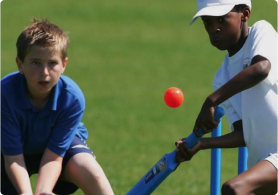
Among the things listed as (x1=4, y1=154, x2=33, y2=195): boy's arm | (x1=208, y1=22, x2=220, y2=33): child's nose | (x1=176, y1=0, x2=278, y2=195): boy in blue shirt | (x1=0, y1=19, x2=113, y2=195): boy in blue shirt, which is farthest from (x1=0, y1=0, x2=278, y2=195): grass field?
(x1=208, y1=22, x2=220, y2=33): child's nose

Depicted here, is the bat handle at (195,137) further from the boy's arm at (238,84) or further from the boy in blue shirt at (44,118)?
the boy in blue shirt at (44,118)

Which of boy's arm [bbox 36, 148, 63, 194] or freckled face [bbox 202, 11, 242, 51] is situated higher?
freckled face [bbox 202, 11, 242, 51]

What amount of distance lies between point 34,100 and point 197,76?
22.9ft

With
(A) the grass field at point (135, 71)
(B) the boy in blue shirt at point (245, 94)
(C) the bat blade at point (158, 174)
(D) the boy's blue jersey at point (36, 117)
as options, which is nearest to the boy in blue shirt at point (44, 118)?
(D) the boy's blue jersey at point (36, 117)

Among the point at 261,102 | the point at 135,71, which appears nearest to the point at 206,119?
the point at 261,102

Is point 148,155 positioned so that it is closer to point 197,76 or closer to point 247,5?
point 247,5

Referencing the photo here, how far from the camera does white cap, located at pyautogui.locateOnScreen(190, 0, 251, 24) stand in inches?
160

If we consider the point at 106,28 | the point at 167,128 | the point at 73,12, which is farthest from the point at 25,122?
the point at 73,12

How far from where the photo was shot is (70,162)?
173 inches

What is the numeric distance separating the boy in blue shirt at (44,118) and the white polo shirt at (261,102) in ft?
2.69

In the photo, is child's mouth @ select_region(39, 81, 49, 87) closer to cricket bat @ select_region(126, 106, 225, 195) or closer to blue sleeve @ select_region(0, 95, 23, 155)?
blue sleeve @ select_region(0, 95, 23, 155)

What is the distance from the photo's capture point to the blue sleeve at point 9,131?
4312 mm

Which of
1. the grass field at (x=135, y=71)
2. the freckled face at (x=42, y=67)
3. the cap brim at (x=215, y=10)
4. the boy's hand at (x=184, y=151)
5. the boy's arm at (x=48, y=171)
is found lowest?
the grass field at (x=135, y=71)

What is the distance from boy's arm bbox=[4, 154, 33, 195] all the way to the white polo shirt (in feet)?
3.79
